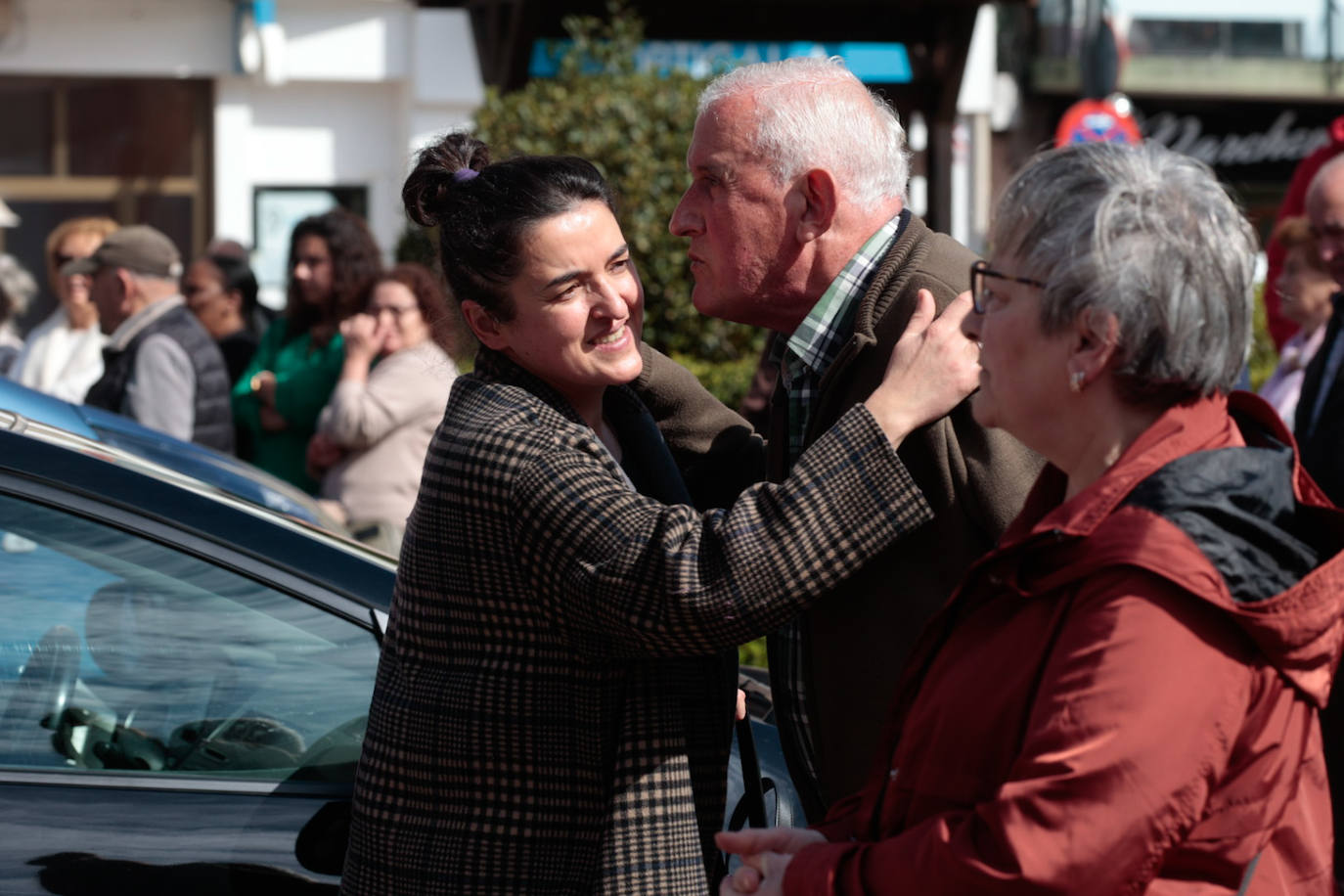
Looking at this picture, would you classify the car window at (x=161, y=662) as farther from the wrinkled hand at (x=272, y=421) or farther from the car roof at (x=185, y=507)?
the wrinkled hand at (x=272, y=421)

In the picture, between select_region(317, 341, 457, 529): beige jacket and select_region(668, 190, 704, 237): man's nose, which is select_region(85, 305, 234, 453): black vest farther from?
select_region(668, 190, 704, 237): man's nose

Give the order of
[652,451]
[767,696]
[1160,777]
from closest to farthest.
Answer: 1. [1160,777]
2. [652,451]
3. [767,696]

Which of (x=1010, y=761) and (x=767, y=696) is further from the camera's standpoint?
(x=767, y=696)

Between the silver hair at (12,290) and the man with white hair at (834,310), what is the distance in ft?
23.8

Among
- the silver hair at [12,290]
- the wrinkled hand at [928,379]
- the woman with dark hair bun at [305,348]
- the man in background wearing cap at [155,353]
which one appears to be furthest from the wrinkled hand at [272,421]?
the wrinkled hand at [928,379]

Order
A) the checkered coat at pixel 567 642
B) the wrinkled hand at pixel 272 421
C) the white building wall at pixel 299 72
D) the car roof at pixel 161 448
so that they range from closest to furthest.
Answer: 1. the checkered coat at pixel 567 642
2. the car roof at pixel 161 448
3. the wrinkled hand at pixel 272 421
4. the white building wall at pixel 299 72

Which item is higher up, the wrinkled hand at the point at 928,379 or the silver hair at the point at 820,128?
the silver hair at the point at 820,128

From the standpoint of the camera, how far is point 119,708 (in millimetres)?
2525

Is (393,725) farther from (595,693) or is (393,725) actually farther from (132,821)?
(132,821)

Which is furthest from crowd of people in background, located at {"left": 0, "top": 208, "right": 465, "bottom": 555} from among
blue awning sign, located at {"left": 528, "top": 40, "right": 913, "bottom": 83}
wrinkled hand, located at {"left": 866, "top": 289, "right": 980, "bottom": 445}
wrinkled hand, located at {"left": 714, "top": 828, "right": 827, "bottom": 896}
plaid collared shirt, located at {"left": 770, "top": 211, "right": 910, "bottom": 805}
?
blue awning sign, located at {"left": 528, "top": 40, "right": 913, "bottom": 83}

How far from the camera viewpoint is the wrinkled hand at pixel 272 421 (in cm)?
612

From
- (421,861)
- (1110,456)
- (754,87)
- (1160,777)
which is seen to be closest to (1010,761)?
(1160,777)

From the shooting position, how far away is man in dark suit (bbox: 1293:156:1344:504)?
12.8 feet

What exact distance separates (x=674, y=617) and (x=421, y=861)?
0.46m
